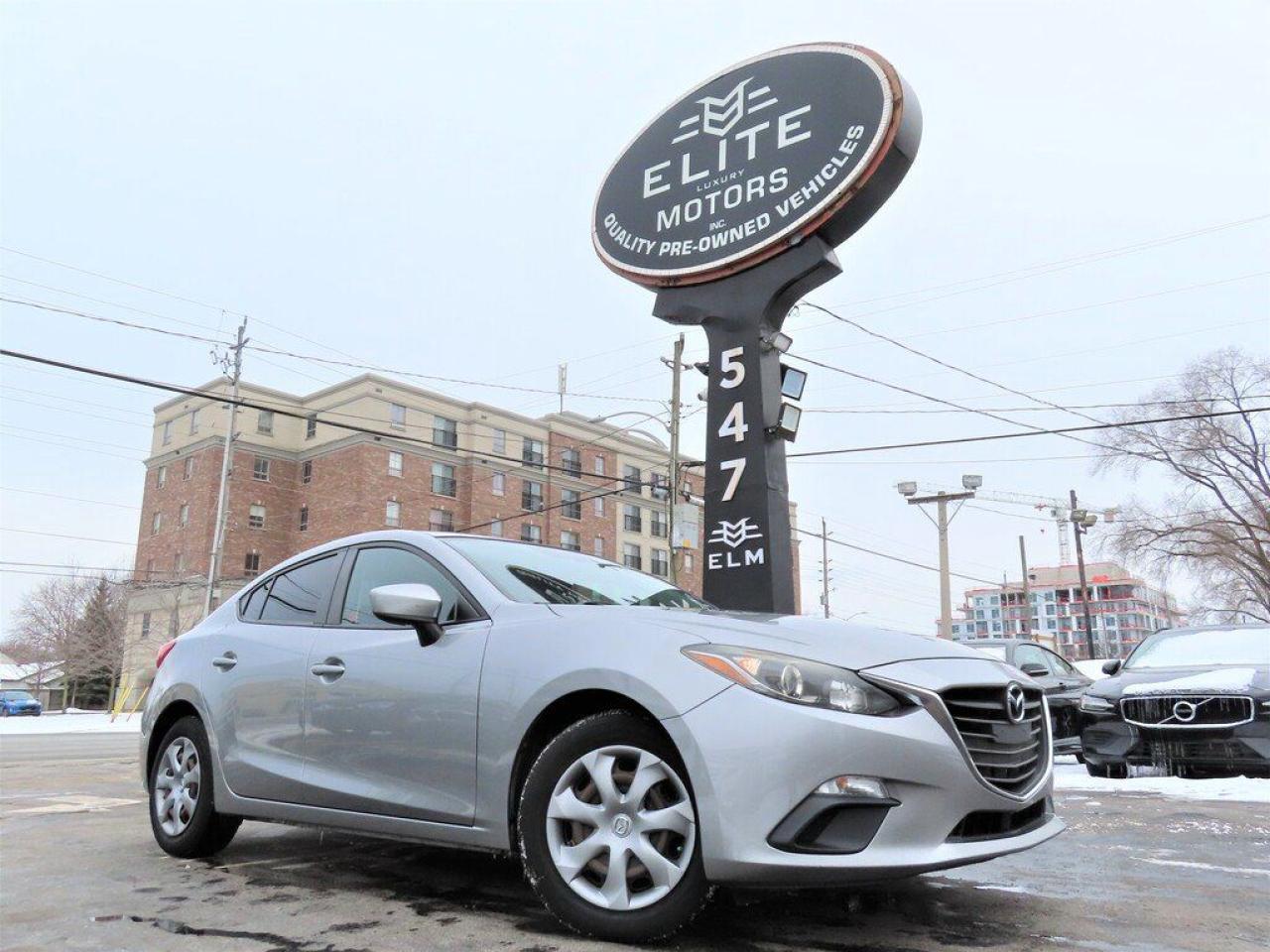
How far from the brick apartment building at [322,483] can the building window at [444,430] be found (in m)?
0.07

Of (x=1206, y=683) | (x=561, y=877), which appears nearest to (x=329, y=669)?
(x=561, y=877)

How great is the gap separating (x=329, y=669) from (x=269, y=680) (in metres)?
0.48

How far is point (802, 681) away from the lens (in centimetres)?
290

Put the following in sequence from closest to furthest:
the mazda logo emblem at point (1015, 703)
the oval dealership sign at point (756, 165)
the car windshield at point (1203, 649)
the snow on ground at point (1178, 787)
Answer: the mazda logo emblem at point (1015, 703), the snow on ground at point (1178, 787), the car windshield at point (1203, 649), the oval dealership sign at point (756, 165)

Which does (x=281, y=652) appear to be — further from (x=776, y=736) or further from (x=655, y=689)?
(x=776, y=736)

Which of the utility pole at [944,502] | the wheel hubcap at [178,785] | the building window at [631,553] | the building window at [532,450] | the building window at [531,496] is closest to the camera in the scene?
the wheel hubcap at [178,785]

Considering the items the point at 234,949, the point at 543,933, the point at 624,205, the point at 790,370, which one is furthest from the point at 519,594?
the point at 624,205

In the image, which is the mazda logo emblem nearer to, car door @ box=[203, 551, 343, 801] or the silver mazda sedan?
the silver mazda sedan

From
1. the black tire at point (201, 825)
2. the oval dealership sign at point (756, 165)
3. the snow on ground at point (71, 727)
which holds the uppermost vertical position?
the oval dealership sign at point (756, 165)

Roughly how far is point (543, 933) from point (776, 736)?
1.02m

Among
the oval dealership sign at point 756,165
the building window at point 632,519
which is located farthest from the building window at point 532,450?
the oval dealership sign at point 756,165

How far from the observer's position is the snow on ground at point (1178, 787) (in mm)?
6520

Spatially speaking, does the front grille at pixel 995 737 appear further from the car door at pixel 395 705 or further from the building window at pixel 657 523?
the building window at pixel 657 523

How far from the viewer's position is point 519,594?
373 centimetres
